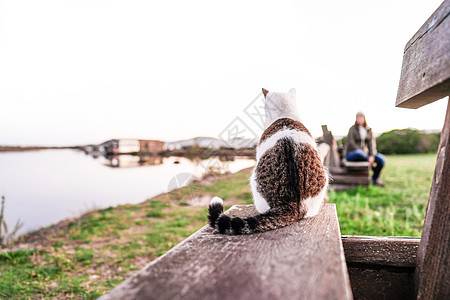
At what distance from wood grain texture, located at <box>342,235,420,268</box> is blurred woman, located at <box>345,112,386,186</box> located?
782cm

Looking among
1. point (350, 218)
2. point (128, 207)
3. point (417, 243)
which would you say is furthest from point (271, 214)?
point (128, 207)

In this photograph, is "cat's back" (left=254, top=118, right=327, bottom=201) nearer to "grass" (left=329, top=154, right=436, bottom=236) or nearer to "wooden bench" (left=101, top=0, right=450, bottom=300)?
"wooden bench" (left=101, top=0, right=450, bottom=300)

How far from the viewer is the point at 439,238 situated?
114 cm

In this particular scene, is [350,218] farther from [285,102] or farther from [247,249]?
[247,249]

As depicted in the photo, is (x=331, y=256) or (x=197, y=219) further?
(x=197, y=219)

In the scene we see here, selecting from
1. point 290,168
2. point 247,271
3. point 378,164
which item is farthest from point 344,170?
point 247,271

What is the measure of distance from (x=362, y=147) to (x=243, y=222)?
881 cm

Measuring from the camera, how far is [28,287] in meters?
3.64

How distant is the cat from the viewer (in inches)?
54.3

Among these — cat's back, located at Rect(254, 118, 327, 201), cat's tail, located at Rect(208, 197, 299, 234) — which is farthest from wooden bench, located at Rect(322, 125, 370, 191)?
cat's tail, located at Rect(208, 197, 299, 234)

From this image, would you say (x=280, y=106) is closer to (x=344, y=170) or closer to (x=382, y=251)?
(x=382, y=251)

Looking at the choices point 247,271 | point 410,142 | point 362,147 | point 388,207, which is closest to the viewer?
point 247,271

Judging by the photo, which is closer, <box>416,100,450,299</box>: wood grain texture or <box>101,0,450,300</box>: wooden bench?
<box>101,0,450,300</box>: wooden bench

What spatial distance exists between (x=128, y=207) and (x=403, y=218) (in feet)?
24.8
